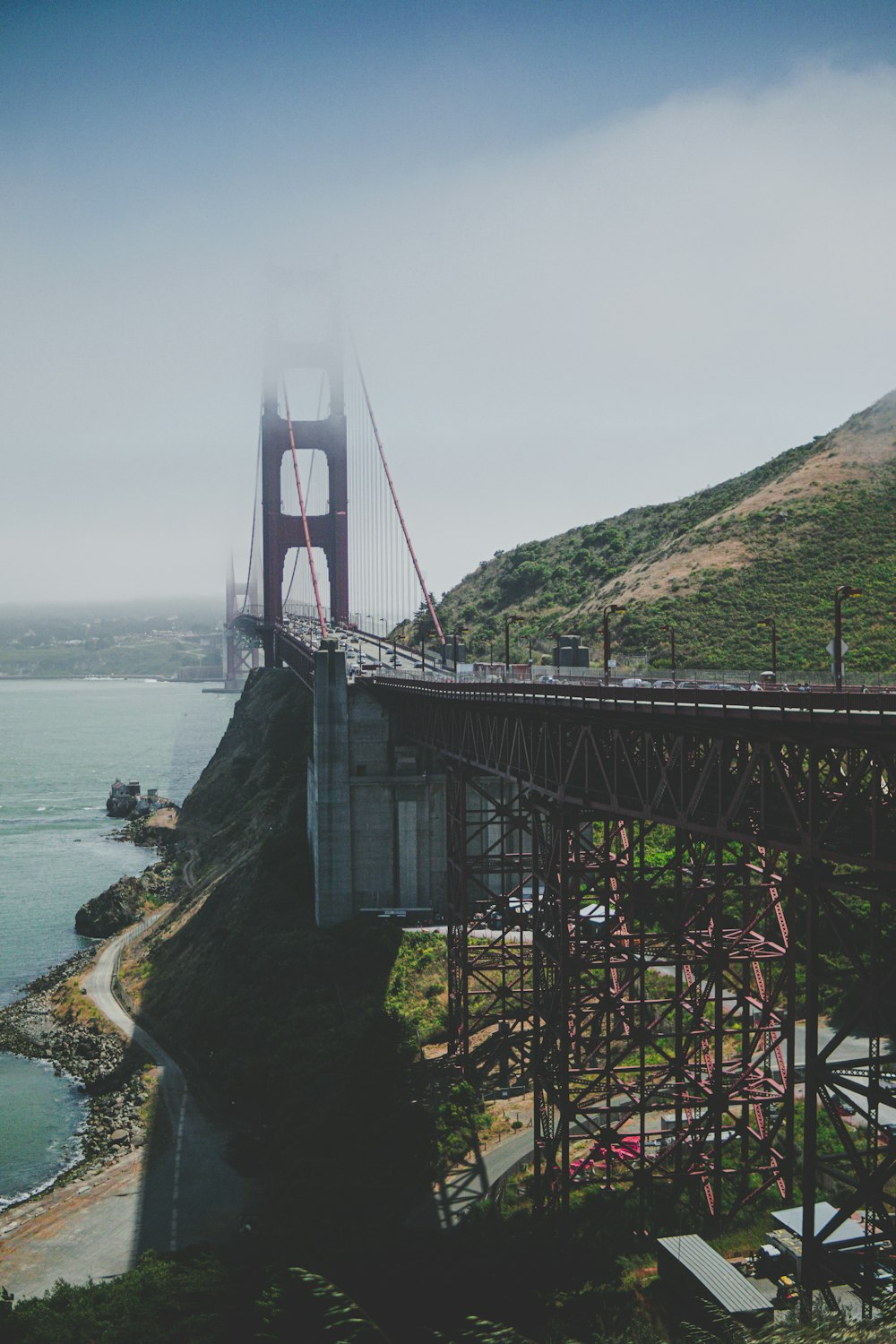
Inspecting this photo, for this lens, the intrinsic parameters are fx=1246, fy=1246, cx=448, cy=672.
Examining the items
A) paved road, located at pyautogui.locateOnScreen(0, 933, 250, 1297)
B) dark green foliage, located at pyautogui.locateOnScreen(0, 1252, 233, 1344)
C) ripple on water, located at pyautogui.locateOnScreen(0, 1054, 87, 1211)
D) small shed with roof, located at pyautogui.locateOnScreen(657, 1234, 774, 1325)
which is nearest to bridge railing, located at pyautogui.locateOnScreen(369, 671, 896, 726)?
small shed with roof, located at pyautogui.locateOnScreen(657, 1234, 774, 1325)

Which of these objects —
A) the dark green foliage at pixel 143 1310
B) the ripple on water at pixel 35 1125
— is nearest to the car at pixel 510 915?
the dark green foliage at pixel 143 1310

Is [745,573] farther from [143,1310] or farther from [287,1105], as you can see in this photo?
[143,1310]

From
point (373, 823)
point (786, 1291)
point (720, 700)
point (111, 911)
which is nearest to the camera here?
point (720, 700)

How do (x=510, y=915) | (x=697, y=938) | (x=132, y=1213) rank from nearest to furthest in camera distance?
1. (x=697, y=938)
2. (x=132, y=1213)
3. (x=510, y=915)

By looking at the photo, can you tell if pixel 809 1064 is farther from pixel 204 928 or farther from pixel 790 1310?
pixel 204 928

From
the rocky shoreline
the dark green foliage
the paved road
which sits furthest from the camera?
the rocky shoreline

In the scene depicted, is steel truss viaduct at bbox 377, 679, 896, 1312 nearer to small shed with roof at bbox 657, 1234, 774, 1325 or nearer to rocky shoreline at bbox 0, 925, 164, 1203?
small shed with roof at bbox 657, 1234, 774, 1325

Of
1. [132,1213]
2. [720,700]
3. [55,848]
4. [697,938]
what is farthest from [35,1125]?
[55,848]
